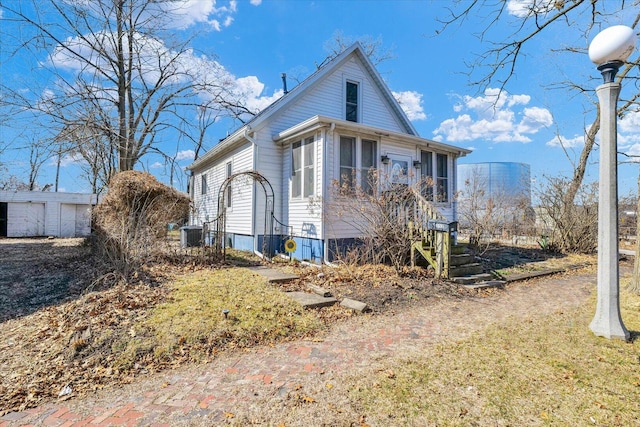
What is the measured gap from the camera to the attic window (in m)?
12.5

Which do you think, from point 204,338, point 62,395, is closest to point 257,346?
point 204,338

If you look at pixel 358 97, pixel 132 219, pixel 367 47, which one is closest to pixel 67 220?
pixel 132 219

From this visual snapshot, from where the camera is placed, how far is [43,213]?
20.5m

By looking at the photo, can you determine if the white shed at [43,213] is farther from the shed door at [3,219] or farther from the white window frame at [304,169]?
the white window frame at [304,169]

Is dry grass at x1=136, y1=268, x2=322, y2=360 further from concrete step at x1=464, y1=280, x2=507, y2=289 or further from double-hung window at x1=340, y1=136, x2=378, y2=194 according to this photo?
double-hung window at x1=340, y1=136, x2=378, y2=194

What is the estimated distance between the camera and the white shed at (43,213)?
1966 centimetres

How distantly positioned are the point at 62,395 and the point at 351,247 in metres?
6.96

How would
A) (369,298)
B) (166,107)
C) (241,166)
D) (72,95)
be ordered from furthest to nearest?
(166,107)
(72,95)
(241,166)
(369,298)

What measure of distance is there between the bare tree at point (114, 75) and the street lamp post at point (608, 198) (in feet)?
51.9

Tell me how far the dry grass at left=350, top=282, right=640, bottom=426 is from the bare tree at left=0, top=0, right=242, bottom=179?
15003 mm

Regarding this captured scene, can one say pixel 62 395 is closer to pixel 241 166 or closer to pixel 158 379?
pixel 158 379

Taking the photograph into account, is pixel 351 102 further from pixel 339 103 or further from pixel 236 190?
pixel 236 190

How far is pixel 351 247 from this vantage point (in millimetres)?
9086

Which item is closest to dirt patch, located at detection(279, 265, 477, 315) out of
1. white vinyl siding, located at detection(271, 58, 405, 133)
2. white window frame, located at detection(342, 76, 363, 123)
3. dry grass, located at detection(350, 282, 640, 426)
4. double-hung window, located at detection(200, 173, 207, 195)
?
dry grass, located at detection(350, 282, 640, 426)
